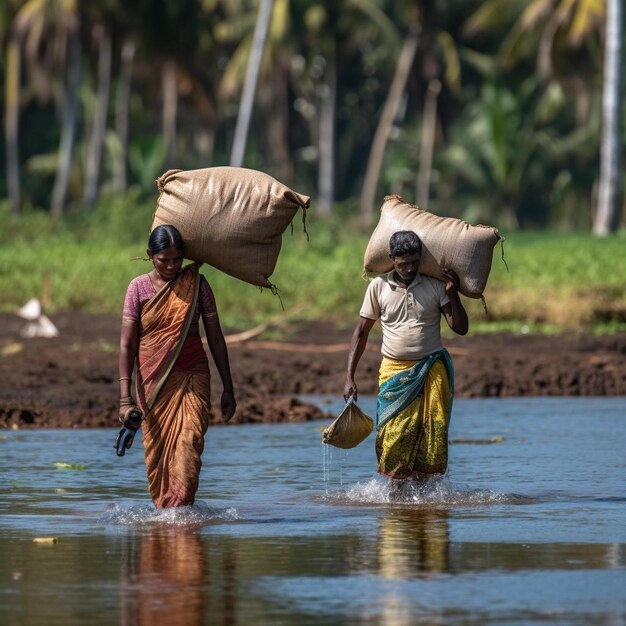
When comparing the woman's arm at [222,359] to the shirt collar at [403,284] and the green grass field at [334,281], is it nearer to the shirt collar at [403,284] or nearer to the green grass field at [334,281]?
the shirt collar at [403,284]

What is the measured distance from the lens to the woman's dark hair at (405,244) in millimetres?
9852

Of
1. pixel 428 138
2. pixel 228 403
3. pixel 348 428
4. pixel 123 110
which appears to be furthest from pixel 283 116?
pixel 228 403

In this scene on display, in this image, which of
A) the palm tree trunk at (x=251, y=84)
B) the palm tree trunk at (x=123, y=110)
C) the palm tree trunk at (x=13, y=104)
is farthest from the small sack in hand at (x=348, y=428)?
the palm tree trunk at (x=123, y=110)

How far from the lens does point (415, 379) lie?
10.0 metres

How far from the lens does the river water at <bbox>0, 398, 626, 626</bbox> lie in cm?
689

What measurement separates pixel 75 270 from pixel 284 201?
19034mm

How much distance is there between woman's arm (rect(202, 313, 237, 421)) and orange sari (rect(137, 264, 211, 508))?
113 mm

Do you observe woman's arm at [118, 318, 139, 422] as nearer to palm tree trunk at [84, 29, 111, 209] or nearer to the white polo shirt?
the white polo shirt

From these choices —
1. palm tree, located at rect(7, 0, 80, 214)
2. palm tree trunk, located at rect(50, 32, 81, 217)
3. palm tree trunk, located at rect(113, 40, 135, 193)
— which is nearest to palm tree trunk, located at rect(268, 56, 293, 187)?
palm tree trunk, located at rect(113, 40, 135, 193)

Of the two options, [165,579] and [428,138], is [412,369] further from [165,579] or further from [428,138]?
[428,138]

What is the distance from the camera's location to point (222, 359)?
9195mm

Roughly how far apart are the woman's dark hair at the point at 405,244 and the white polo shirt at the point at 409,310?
0.70ft

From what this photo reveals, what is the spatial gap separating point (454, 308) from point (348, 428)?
3.07ft

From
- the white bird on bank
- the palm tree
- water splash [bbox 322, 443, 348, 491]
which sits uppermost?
the palm tree
